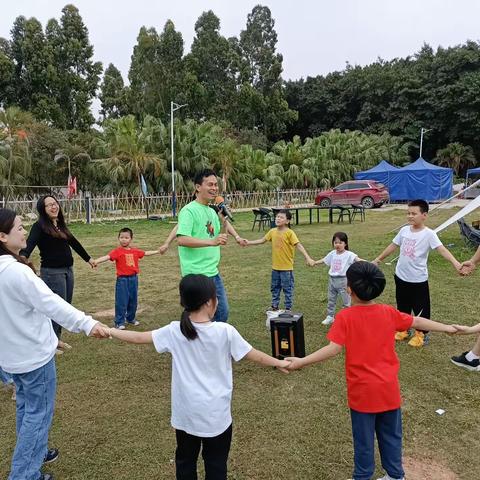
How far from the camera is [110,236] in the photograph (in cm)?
1526

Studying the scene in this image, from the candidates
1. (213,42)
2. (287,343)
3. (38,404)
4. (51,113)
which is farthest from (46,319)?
(213,42)

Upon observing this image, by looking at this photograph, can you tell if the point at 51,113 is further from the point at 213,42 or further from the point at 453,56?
the point at 453,56

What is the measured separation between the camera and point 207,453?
2252 mm

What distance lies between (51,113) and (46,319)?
3047 cm

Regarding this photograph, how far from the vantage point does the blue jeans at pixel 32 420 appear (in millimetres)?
2455

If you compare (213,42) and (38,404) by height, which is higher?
(213,42)

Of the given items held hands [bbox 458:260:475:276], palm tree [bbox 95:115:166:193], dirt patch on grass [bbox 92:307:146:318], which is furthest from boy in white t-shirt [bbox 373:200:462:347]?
palm tree [bbox 95:115:166:193]

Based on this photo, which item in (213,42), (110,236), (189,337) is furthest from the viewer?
(213,42)

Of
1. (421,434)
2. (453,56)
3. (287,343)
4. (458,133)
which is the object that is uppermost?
(453,56)

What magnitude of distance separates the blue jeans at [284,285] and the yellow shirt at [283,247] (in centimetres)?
9

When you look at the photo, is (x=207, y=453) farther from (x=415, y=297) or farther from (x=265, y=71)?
(x=265, y=71)

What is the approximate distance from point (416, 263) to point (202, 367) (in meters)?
3.26

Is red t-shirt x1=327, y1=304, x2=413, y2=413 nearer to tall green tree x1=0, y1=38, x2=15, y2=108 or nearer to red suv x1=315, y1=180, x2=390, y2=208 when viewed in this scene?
red suv x1=315, y1=180, x2=390, y2=208

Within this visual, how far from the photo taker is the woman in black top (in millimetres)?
4461
